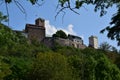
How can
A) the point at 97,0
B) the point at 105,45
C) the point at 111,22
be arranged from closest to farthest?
the point at 97,0 < the point at 111,22 < the point at 105,45

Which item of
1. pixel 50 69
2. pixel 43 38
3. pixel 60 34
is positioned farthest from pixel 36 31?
pixel 50 69

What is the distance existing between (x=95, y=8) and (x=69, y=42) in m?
137

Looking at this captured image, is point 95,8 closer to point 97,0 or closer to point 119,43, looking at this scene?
point 97,0

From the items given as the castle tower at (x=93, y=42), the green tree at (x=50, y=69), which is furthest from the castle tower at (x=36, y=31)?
the green tree at (x=50, y=69)

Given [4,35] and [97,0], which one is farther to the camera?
[4,35]

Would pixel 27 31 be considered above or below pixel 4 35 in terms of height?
above

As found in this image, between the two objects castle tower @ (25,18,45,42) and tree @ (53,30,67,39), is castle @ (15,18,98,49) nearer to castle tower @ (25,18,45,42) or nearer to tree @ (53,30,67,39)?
castle tower @ (25,18,45,42)

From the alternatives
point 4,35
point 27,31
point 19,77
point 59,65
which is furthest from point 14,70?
point 27,31

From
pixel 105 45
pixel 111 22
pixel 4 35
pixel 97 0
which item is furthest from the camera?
pixel 105 45

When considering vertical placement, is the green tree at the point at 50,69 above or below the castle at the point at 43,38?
below

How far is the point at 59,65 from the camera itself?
7350 centimetres

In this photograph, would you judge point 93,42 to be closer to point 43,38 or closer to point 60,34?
point 60,34

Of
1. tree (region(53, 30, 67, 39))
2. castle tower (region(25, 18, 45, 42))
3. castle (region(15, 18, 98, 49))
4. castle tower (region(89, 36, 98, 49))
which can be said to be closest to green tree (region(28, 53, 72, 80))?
castle (region(15, 18, 98, 49))

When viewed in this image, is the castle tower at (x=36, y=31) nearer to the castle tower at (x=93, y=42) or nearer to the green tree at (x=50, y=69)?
the castle tower at (x=93, y=42)
